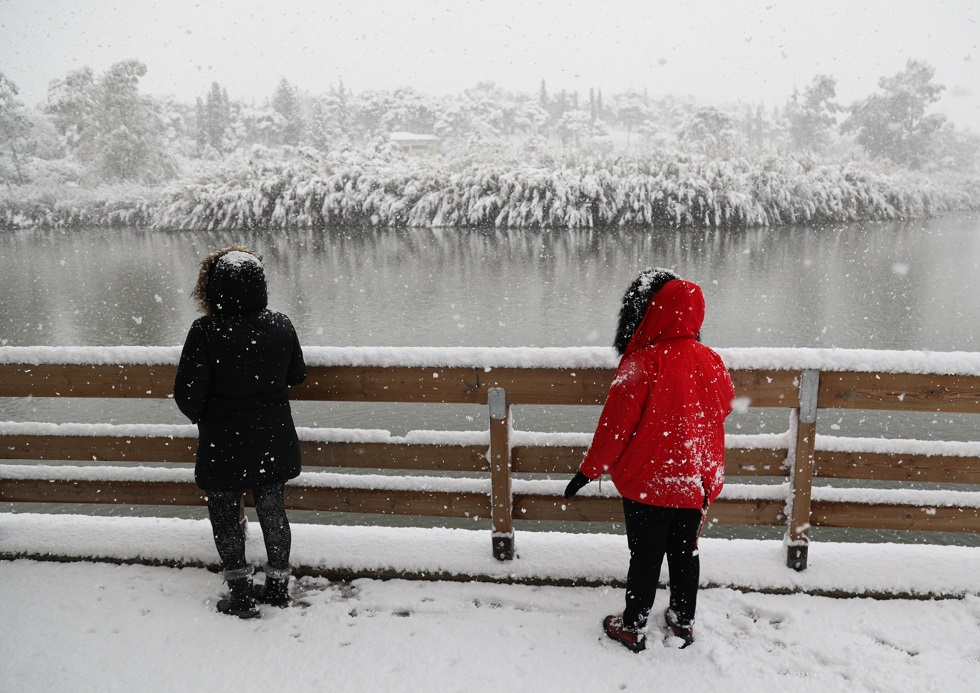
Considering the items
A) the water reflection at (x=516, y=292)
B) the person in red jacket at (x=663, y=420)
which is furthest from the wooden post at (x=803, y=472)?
the water reflection at (x=516, y=292)

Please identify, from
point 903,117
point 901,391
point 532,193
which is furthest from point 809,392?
point 903,117

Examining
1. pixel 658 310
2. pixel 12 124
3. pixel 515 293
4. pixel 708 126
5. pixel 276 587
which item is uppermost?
pixel 708 126

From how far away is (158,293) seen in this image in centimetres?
1577

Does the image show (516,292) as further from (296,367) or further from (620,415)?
(620,415)

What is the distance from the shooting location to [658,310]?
6.91 ft

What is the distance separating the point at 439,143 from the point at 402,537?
80.8 metres

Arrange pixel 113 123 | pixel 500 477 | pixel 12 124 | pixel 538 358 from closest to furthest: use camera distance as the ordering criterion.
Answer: pixel 538 358, pixel 500 477, pixel 113 123, pixel 12 124

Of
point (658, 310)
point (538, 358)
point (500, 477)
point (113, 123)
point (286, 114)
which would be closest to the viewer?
point (658, 310)

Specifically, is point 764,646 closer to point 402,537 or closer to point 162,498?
point 402,537

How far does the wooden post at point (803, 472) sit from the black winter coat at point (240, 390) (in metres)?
2.10

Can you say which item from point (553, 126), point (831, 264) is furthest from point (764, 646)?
point (553, 126)

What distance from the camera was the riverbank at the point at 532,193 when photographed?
23.4 m

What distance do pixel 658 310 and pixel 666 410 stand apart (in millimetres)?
337

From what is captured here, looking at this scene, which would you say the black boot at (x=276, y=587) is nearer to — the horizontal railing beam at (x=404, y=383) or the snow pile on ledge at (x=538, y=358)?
the horizontal railing beam at (x=404, y=383)
